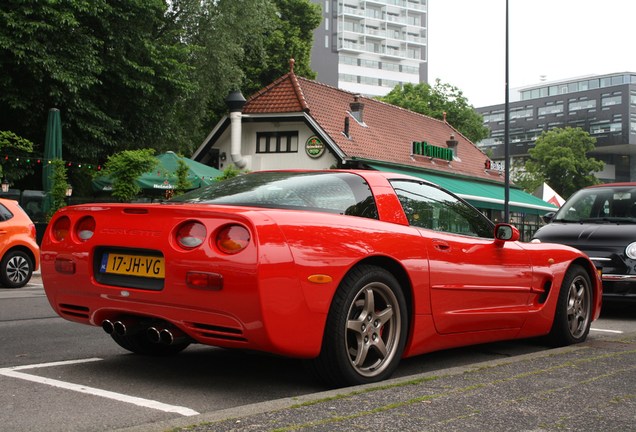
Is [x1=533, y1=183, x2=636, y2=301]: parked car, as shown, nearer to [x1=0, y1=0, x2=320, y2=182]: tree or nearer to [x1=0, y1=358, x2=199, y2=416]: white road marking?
[x1=0, y1=358, x2=199, y2=416]: white road marking

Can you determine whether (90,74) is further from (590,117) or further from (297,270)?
(590,117)

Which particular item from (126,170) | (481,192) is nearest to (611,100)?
(481,192)

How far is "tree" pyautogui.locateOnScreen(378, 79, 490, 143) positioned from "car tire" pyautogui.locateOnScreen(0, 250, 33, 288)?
4802 centimetres

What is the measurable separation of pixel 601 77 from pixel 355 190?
113978 millimetres

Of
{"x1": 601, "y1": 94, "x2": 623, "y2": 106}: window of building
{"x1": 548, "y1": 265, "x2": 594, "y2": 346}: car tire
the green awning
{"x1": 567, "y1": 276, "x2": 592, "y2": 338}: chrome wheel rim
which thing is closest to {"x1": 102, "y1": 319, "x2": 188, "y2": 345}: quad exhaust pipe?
{"x1": 548, "y1": 265, "x2": 594, "y2": 346}: car tire

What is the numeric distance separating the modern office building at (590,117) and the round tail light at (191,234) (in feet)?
315

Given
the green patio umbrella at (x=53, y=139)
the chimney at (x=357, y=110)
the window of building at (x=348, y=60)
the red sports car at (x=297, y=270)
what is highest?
the window of building at (x=348, y=60)

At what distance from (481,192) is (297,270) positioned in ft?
110

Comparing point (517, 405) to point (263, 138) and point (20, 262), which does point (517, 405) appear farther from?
point (263, 138)

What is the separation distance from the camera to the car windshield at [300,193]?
4.84m

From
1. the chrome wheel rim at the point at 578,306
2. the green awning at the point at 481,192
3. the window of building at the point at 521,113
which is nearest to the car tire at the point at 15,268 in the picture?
the chrome wheel rim at the point at 578,306

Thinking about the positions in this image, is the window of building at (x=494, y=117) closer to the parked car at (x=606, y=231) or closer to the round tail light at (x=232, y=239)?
the parked car at (x=606, y=231)

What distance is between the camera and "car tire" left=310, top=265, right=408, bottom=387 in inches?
176

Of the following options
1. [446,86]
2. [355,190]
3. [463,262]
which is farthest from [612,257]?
[446,86]
